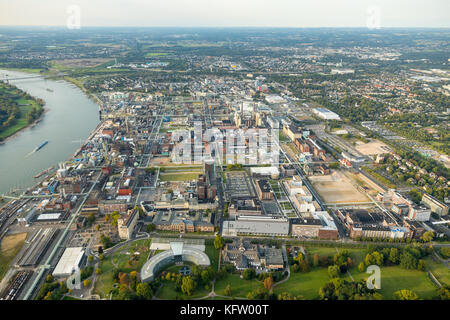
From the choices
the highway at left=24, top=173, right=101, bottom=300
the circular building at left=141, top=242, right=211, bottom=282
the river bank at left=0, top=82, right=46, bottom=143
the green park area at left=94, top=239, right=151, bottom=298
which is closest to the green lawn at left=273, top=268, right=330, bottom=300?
the circular building at left=141, top=242, right=211, bottom=282

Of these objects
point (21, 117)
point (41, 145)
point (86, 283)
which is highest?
point (21, 117)

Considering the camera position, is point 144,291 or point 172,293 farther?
point 172,293

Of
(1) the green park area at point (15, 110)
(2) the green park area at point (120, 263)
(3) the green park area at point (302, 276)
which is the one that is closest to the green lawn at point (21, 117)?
(1) the green park area at point (15, 110)

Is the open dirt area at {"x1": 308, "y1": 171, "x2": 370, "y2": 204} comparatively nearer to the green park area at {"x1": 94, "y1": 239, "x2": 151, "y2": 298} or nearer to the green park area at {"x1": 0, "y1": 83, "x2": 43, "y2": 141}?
the green park area at {"x1": 94, "y1": 239, "x2": 151, "y2": 298}

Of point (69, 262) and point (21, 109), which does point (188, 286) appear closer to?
point (69, 262)

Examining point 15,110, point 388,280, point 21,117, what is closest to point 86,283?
point 388,280

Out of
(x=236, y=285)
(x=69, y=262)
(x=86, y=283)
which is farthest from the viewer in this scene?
(x=69, y=262)
